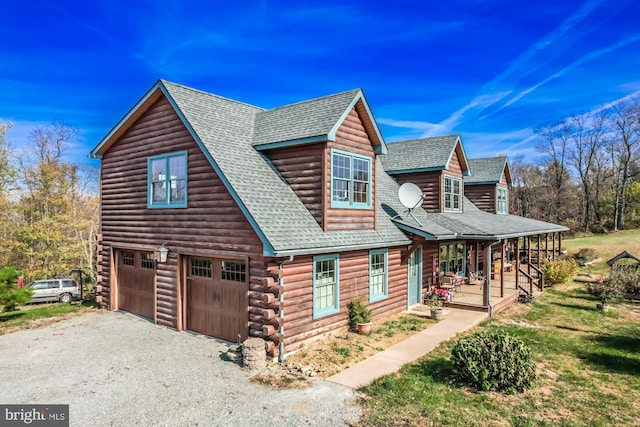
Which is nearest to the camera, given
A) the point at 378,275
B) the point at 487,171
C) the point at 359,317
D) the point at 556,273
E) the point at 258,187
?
the point at 258,187

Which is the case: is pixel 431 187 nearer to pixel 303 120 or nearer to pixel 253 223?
pixel 303 120

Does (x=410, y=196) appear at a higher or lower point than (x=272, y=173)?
lower

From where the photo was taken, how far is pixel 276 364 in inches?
362

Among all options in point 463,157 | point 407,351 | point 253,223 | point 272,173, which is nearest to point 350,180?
point 272,173

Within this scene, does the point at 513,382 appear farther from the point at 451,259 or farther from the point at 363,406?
the point at 451,259

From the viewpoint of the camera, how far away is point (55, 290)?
21.6m

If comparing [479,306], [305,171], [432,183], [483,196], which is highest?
[432,183]

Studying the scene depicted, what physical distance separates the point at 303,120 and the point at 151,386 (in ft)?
28.3

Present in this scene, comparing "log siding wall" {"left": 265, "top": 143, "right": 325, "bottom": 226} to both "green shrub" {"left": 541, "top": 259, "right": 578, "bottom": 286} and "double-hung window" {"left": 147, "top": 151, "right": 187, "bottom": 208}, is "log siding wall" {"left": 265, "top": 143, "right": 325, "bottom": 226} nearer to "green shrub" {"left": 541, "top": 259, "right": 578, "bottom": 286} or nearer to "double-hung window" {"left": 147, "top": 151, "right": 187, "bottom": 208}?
"double-hung window" {"left": 147, "top": 151, "right": 187, "bottom": 208}

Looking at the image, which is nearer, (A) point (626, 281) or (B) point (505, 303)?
(B) point (505, 303)

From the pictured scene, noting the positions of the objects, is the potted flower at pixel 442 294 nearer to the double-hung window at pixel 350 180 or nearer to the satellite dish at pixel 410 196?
the satellite dish at pixel 410 196

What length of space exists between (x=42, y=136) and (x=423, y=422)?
33967 mm

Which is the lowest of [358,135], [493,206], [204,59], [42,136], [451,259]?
[451,259]

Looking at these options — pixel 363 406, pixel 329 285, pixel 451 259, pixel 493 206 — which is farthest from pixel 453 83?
pixel 363 406
